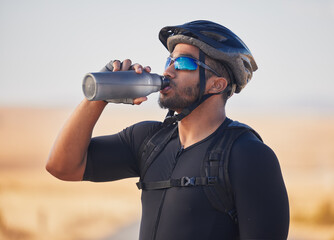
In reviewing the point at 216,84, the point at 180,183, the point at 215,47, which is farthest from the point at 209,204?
the point at 215,47

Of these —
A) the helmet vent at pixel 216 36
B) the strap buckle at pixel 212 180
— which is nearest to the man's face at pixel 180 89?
the helmet vent at pixel 216 36

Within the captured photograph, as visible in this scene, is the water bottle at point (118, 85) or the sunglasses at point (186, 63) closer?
the water bottle at point (118, 85)

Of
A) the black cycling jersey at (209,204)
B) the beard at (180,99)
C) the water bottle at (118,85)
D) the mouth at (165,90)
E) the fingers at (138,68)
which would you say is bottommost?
the black cycling jersey at (209,204)

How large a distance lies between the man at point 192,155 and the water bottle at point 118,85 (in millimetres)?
80

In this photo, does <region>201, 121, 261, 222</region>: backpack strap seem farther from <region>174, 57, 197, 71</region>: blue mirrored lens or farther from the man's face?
<region>174, 57, 197, 71</region>: blue mirrored lens

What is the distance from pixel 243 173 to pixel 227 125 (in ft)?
2.13

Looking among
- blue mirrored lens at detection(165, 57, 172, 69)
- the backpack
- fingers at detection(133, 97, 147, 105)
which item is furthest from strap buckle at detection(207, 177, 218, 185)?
blue mirrored lens at detection(165, 57, 172, 69)

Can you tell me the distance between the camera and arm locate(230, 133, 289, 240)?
387cm

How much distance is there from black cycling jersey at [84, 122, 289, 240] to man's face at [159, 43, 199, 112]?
38cm

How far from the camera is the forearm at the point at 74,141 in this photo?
14.6ft

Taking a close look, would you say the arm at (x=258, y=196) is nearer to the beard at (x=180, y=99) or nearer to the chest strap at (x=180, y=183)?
the chest strap at (x=180, y=183)

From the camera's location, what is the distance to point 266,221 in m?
3.89

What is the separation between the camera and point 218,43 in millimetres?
4605

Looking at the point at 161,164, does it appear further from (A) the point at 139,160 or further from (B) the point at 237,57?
(B) the point at 237,57
